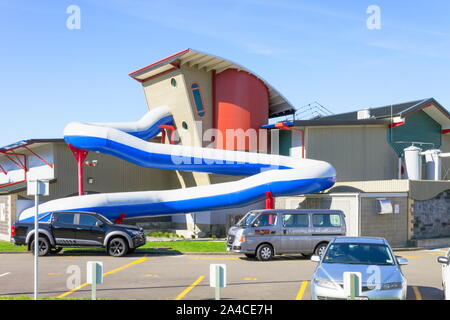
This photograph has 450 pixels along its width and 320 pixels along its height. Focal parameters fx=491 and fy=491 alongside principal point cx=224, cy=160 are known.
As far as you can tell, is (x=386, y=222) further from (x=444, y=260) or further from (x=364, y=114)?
(x=364, y=114)

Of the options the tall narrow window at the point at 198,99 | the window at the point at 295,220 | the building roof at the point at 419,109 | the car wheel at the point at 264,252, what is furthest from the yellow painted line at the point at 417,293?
the building roof at the point at 419,109

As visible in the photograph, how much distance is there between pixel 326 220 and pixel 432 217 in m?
9.57

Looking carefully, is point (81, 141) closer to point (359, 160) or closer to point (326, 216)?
point (326, 216)

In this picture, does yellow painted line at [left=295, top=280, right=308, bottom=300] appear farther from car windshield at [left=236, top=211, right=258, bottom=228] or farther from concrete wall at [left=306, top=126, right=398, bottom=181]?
concrete wall at [left=306, top=126, right=398, bottom=181]

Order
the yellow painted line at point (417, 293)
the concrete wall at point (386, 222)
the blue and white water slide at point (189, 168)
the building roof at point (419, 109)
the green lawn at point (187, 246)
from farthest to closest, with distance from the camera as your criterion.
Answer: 1. the building roof at point (419, 109)
2. the blue and white water slide at point (189, 168)
3. the concrete wall at point (386, 222)
4. the green lawn at point (187, 246)
5. the yellow painted line at point (417, 293)

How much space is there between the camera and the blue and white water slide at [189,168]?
24.4m

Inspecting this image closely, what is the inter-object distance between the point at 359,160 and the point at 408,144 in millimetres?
4415

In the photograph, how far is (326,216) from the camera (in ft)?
60.4

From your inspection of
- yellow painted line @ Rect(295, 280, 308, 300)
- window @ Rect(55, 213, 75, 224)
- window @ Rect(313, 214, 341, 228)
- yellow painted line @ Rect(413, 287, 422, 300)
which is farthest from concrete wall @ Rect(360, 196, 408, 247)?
window @ Rect(55, 213, 75, 224)

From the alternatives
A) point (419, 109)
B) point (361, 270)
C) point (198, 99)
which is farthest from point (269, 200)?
point (419, 109)

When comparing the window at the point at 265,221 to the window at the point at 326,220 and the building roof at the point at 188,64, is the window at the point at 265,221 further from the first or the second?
the building roof at the point at 188,64

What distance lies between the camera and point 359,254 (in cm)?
1095

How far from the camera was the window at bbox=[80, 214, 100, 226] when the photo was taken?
62.2ft

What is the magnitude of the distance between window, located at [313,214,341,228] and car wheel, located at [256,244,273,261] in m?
1.91
